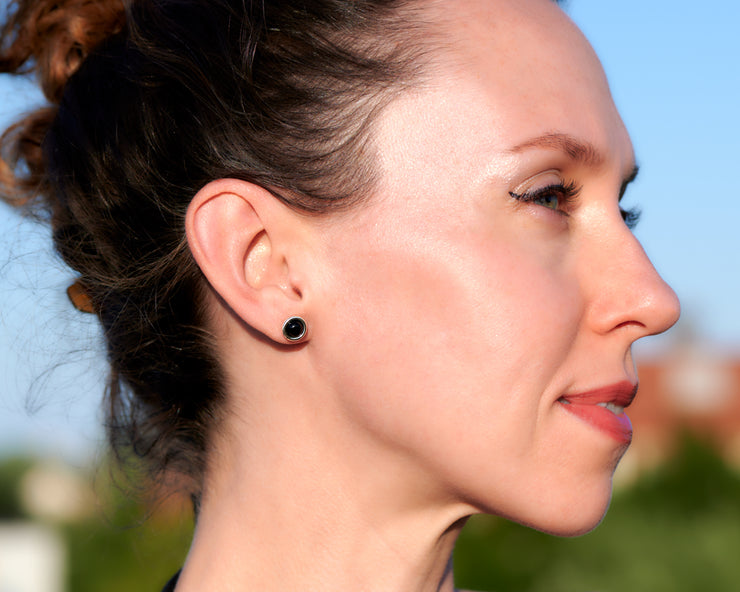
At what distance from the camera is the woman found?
174 centimetres

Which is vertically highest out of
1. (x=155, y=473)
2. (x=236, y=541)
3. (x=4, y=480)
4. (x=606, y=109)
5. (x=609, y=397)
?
(x=606, y=109)

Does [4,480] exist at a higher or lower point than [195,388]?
lower

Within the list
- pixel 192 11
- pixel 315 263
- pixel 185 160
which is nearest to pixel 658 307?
pixel 315 263

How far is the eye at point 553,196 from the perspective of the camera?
1.77 meters

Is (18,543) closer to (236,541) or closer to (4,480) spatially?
(4,480)

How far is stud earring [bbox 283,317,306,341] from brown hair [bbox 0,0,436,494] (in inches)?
9.4

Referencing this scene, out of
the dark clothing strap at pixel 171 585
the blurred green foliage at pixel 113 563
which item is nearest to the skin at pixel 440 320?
the dark clothing strap at pixel 171 585

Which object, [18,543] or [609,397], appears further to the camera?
[18,543]

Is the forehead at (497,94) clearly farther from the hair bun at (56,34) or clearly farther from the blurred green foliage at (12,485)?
the blurred green foliage at (12,485)

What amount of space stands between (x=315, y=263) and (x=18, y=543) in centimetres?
1595

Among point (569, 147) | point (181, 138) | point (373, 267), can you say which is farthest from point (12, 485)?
point (569, 147)

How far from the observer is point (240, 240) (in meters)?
1.87

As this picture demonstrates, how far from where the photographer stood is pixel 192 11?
6.80 ft

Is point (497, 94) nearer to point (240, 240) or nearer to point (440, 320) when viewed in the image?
point (440, 320)
